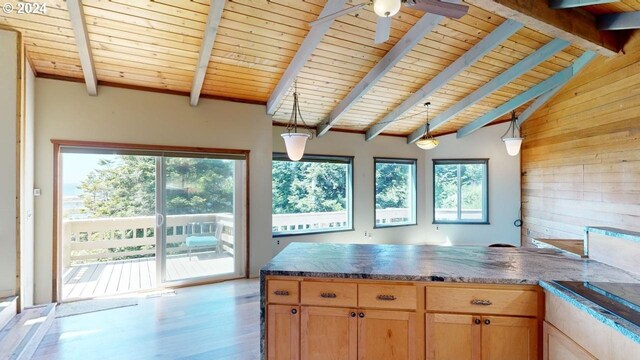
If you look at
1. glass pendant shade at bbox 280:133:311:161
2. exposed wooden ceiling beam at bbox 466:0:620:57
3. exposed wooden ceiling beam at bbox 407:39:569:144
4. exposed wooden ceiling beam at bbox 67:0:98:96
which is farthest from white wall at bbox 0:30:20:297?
exposed wooden ceiling beam at bbox 407:39:569:144

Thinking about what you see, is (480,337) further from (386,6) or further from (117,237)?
(117,237)

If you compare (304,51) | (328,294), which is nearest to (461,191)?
(304,51)

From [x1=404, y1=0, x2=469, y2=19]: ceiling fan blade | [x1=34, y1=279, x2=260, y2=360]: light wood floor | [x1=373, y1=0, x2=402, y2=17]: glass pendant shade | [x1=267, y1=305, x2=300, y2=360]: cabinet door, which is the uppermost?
[x1=404, y1=0, x2=469, y2=19]: ceiling fan blade

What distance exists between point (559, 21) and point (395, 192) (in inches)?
170

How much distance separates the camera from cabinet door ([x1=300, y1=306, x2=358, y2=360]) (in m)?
1.98

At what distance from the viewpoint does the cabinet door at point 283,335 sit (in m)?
2.00

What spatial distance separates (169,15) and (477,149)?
20.3 feet

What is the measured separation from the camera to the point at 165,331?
308cm

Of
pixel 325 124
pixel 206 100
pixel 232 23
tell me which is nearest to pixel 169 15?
pixel 232 23

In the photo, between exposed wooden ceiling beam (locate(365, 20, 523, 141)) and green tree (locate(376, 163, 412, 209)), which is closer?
exposed wooden ceiling beam (locate(365, 20, 523, 141))

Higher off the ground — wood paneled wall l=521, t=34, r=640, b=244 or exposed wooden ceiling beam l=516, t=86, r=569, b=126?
exposed wooden ceiling beam l=516, t=86, r=569, b=126

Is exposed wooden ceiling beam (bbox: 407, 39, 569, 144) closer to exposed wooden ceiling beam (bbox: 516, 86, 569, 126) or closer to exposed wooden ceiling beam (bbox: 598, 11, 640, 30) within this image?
exposed wooden ceiling beam (bbox: 598, 11, 640, 30)

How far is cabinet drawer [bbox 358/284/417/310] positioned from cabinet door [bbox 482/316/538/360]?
0.44m

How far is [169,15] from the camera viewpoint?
299 cm
